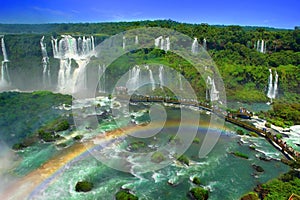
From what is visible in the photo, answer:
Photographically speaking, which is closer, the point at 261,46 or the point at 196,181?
the point at 196,181

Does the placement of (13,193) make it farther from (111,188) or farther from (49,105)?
(49,105)

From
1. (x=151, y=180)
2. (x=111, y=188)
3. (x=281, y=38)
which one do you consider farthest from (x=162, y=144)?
(x=281, y=38)

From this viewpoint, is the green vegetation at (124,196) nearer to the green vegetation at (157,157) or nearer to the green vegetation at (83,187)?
the green vegetation at (83,187)

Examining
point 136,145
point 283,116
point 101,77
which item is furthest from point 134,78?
point 136,145

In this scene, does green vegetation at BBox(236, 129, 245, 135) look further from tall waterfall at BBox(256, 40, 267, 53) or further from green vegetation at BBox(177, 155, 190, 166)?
tall waterfall at BBox(256, 40, 267, 53)

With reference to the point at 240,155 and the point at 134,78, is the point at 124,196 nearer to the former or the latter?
the point at 240,155

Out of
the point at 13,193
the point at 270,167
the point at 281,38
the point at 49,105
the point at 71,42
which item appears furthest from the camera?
the point at 281,38

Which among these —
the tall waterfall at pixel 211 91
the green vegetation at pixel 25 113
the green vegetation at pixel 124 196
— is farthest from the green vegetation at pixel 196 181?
the tall waterfall at pixel 211 91
